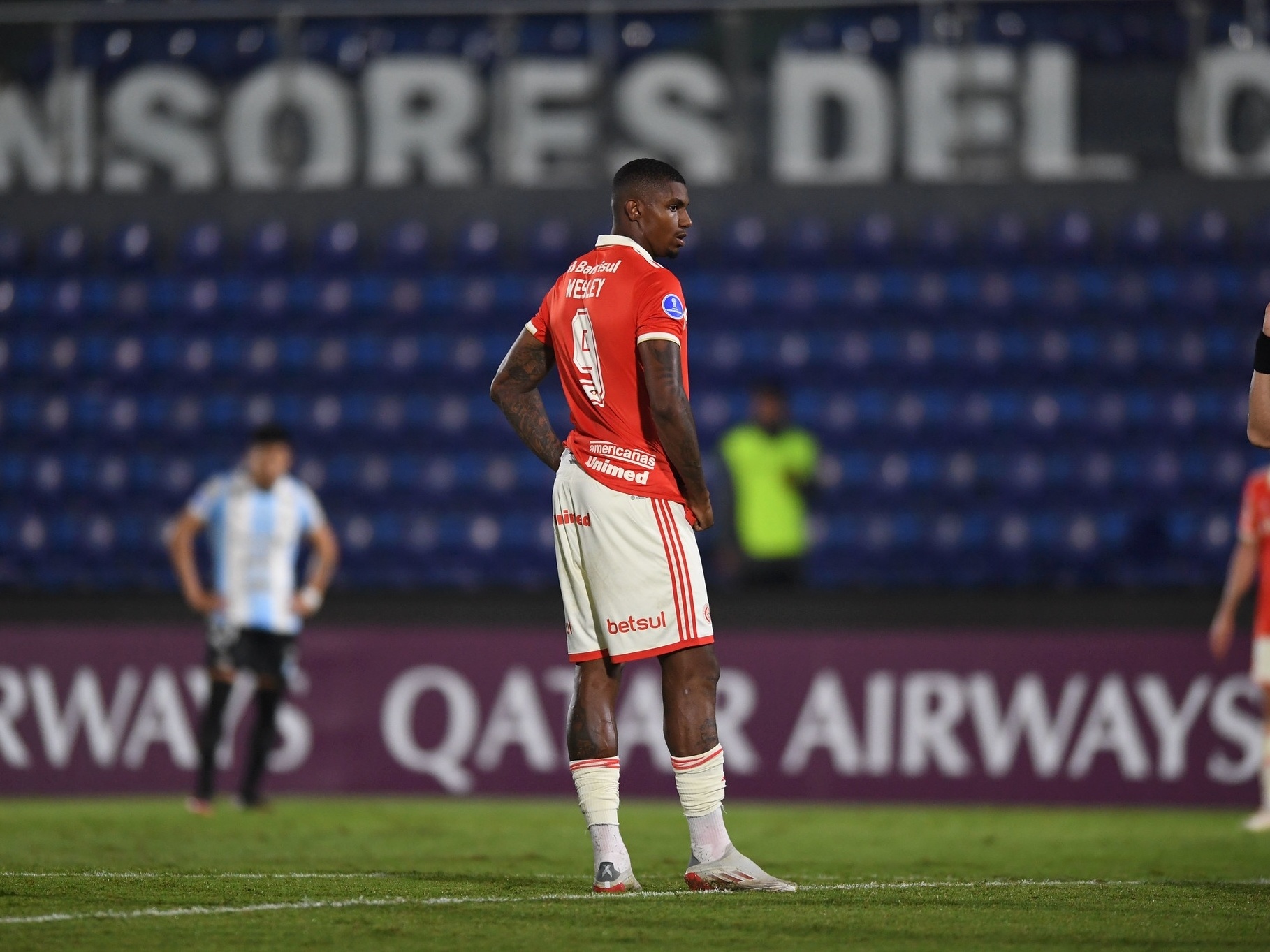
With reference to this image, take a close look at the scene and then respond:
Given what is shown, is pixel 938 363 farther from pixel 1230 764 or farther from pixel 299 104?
pixel 299 104

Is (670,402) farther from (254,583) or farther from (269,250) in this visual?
(269,250)

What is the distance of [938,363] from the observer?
13.2 metres

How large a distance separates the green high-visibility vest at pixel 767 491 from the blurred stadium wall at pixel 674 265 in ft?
1.22

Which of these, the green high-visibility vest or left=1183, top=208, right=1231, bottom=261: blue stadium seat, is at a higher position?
left=1183, top=208, right=1231, bottom=261: blue stadium seat

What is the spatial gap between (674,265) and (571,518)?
8432 mm

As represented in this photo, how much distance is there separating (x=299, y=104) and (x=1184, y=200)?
657 centimetres

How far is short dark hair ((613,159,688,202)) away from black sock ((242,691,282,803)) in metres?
5.31

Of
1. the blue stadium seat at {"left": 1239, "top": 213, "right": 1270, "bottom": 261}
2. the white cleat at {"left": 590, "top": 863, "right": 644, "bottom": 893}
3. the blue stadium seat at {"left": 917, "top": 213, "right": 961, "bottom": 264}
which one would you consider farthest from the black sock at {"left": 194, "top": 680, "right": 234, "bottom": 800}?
the blue stadium seat at {"left": 1239, "top": 213, "right": 1270, "bottom": 261}

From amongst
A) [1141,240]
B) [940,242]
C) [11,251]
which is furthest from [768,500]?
[11,251]

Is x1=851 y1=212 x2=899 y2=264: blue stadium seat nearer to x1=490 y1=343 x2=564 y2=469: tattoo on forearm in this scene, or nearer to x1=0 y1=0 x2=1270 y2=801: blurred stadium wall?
x1=0 y1=0 x2=1270 y2=801: blurred stadium wall

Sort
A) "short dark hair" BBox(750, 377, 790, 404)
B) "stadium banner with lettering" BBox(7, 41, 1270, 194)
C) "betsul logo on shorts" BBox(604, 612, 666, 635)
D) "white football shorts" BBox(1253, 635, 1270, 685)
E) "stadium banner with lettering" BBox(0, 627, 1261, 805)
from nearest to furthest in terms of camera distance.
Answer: "betsul logo on shorts" BBox(604, 612, 666, 635)
"white football shorts" BBox(1253, 635, 1270, 685)
"stadium banner with lettering" BBox(0, 627, 1261, 805)
"short dark hair" BBox(750, 377, 790, 404)
"stadium banner with lettering" BBox(7, 41, 1270, 194)

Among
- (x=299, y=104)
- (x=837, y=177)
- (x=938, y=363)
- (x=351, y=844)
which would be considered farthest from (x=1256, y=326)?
(x=351, y=844)

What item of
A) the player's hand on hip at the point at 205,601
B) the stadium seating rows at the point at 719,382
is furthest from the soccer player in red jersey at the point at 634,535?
the stadium seating rows at the point at 719,382

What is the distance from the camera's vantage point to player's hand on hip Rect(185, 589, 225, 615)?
10.2 m
